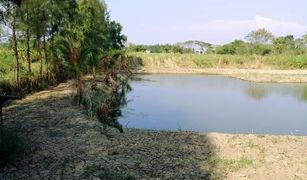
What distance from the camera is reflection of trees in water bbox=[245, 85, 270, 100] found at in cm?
1895

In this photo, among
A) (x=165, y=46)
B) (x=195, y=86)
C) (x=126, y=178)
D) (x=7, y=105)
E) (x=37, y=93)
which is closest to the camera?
(x=126, y=178)

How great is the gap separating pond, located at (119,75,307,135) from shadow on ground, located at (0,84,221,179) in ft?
8.45

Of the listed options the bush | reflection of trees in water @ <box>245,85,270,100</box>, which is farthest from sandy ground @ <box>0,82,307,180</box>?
reflection of trees in water @ <box>245,85,270,100</box>

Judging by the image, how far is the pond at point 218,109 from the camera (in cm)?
1164

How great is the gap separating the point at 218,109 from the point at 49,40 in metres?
7.58

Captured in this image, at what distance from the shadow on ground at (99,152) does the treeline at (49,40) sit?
3.69 metres

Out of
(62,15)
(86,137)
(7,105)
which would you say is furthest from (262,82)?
(86,137)

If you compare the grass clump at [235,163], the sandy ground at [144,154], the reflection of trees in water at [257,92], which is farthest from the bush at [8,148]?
the reflection of trees in water at [257,92]

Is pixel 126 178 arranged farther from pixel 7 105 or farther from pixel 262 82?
pixel 262 82

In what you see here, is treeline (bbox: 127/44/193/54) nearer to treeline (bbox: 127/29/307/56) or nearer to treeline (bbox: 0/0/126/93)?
treeline (bbox: 127/29/307/56)

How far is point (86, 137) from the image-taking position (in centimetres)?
818

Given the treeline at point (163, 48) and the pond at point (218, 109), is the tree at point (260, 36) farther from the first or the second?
the pond at point (218, 109)

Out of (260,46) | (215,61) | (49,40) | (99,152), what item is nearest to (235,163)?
(99,152)

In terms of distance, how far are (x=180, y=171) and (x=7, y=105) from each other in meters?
6.79
